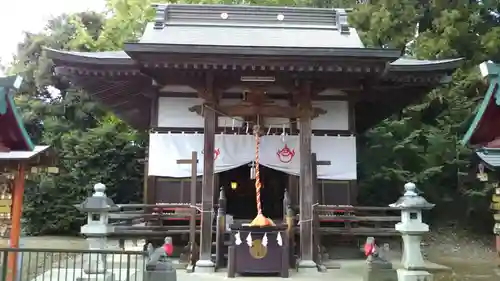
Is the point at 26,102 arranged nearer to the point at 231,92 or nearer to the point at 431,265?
the point at 231,92

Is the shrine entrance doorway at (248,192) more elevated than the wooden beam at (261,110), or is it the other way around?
the wooden beam at (261,110)

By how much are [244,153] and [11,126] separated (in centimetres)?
525

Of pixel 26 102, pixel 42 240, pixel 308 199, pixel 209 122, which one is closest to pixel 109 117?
pixel 26 102

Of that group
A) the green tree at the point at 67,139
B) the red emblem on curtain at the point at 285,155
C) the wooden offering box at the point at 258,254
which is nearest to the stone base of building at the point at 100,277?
the wooden offering box at the point at 258,254

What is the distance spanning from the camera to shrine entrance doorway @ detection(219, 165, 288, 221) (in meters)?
14.2

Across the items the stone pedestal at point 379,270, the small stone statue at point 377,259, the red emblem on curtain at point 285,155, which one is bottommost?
the stone pedestal at point 379,270

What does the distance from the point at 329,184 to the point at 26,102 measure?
16264 mm

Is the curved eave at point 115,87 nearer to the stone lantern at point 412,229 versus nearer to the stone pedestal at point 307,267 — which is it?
the stone pedestal at point 307,267

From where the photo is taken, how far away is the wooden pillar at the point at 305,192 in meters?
9.16

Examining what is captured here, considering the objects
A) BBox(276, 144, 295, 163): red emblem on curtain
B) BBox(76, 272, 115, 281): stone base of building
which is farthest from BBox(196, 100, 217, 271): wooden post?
BBox(276, 144, 295, 163): red emblem on curtain

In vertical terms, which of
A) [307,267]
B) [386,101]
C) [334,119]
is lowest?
[307,267]

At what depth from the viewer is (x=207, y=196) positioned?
30.2 feet

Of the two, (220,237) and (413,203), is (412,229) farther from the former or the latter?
(220,237)

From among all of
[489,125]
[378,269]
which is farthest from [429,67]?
[378,269]
